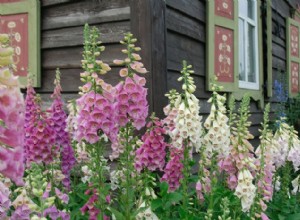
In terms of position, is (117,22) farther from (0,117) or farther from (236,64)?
(0,117)

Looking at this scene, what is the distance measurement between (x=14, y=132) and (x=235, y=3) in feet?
17.4

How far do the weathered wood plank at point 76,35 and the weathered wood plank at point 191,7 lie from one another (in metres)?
0.52

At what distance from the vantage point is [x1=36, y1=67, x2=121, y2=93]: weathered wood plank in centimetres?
449

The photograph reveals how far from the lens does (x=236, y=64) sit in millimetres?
6156

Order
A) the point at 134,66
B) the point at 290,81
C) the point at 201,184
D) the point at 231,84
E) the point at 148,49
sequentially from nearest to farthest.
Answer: the point at 134,66
the point at 201,184
the point at 148,49
the point at 231,84
the point at 290,81

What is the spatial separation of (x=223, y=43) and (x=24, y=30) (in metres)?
2.19

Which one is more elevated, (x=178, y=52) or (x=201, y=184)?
(x=178, y=52)

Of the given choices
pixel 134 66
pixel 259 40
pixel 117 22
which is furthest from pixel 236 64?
pixel 134 66

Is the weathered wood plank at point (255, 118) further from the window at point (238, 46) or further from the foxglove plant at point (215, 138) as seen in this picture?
the foxglove plant at point (215, 138)

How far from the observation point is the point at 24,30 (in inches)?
199

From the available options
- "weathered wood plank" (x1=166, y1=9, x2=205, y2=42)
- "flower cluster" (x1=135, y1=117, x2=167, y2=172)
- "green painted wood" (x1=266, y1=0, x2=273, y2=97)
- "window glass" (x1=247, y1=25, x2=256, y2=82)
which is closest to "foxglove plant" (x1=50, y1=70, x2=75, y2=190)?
"flower cluster" (x1=135, y1=117, x2=167, y2=172)

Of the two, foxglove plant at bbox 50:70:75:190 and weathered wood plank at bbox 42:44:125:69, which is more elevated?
weathered wood plank at bbox 42:44:125:69

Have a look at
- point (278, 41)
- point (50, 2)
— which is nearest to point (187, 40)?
point (50, 2)

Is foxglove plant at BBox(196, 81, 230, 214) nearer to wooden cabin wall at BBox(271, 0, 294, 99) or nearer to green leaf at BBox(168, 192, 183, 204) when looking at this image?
green leaf at BBox(168, 192, 183, 204)
